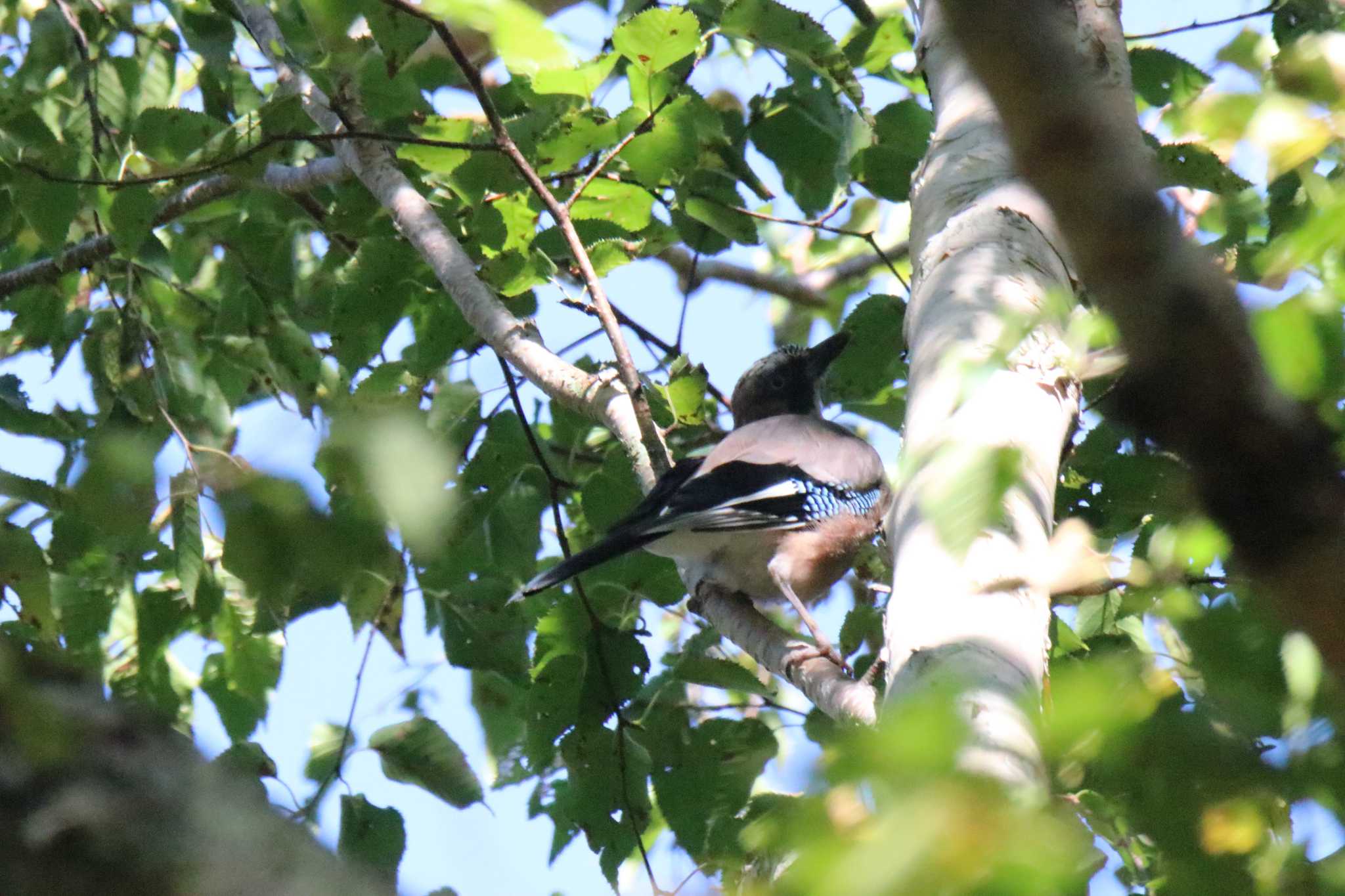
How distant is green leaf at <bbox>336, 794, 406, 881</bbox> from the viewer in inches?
115

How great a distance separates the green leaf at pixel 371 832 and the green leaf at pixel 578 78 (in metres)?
1.71

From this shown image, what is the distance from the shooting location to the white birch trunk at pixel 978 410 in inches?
67.2

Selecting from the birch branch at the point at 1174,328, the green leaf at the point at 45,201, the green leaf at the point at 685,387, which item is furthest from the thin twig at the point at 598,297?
the birch branch at the point at 1174,328

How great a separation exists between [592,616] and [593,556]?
0.69ft

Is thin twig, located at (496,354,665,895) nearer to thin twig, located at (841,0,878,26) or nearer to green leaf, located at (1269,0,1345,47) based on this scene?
thin twig, located at (841,0,878,26)

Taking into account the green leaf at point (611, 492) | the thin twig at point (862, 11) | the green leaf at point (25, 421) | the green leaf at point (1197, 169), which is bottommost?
the green leaf at point (25, 421)

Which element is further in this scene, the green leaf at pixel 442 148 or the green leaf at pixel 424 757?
the green leaf at pixel 442 148

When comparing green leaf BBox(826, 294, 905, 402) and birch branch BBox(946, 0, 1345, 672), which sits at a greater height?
green leaf BBox(826, 294, 905, 402)

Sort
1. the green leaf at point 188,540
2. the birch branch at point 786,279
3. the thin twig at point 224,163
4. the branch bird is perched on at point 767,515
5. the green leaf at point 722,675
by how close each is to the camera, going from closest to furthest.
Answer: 1. the green leaf at point 188,540
2. the thin twig at point 224,163
3. the green leaf at point 722,675
4. the branch bird is perched on at point 767,515
5. the birch branch at point 786,279

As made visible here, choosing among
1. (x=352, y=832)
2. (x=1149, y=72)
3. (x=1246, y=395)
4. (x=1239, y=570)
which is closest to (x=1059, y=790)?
(x=1239, y=570)

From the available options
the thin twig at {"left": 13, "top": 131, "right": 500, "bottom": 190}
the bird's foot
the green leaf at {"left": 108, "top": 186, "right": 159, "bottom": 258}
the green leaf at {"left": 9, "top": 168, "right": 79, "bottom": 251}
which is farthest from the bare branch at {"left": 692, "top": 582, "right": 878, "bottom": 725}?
the green leaf at {"left": 9, "top": 168, "right": 79, "bottom": 251}

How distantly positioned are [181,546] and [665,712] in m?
1.66

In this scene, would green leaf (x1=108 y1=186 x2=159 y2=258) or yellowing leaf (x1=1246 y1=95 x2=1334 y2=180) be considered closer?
yellowing leaf (x1=1246 y1=95 x2=1334 y2=180)

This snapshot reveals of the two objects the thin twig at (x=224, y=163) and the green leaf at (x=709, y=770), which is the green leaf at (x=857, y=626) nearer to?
the green leaf at (x=709, y=770)
